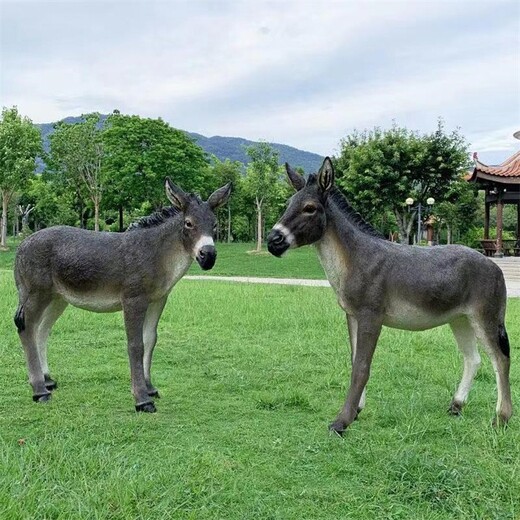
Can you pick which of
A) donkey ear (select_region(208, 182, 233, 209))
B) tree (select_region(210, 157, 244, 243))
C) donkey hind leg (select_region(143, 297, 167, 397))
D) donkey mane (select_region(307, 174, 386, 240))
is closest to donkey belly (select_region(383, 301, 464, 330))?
donkey mane (select_region(307, 174, 386, 240))

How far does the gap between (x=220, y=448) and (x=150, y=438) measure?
53cm

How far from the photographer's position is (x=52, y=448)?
3.61 metres

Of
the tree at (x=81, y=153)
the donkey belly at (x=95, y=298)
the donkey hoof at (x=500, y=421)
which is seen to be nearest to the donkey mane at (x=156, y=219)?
the donkey belly at (x=95, y=298)

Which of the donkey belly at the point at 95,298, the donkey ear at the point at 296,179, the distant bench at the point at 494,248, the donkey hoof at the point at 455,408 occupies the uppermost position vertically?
the donkey ear at the point at 296,179

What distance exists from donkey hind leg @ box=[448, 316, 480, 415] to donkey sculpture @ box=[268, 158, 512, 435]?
0.31m

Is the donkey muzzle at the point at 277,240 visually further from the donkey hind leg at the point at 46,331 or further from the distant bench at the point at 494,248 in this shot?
the distant bench at the point at 494,248

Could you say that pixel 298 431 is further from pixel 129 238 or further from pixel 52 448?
pixel 129 238

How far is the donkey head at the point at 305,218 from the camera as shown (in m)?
4.23

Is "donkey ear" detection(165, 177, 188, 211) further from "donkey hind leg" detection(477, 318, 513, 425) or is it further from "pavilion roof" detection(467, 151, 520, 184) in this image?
"pavilion roof" detection(467, 151, 520, 184)

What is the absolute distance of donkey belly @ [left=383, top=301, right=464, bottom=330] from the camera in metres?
4.32

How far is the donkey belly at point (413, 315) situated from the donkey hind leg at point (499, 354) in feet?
0.78

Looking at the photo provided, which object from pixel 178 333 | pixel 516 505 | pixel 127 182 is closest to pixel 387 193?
pixel 127 182

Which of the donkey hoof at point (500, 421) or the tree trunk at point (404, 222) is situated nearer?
the donkey hoof at point (500, 421)

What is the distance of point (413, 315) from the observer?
4340mm
